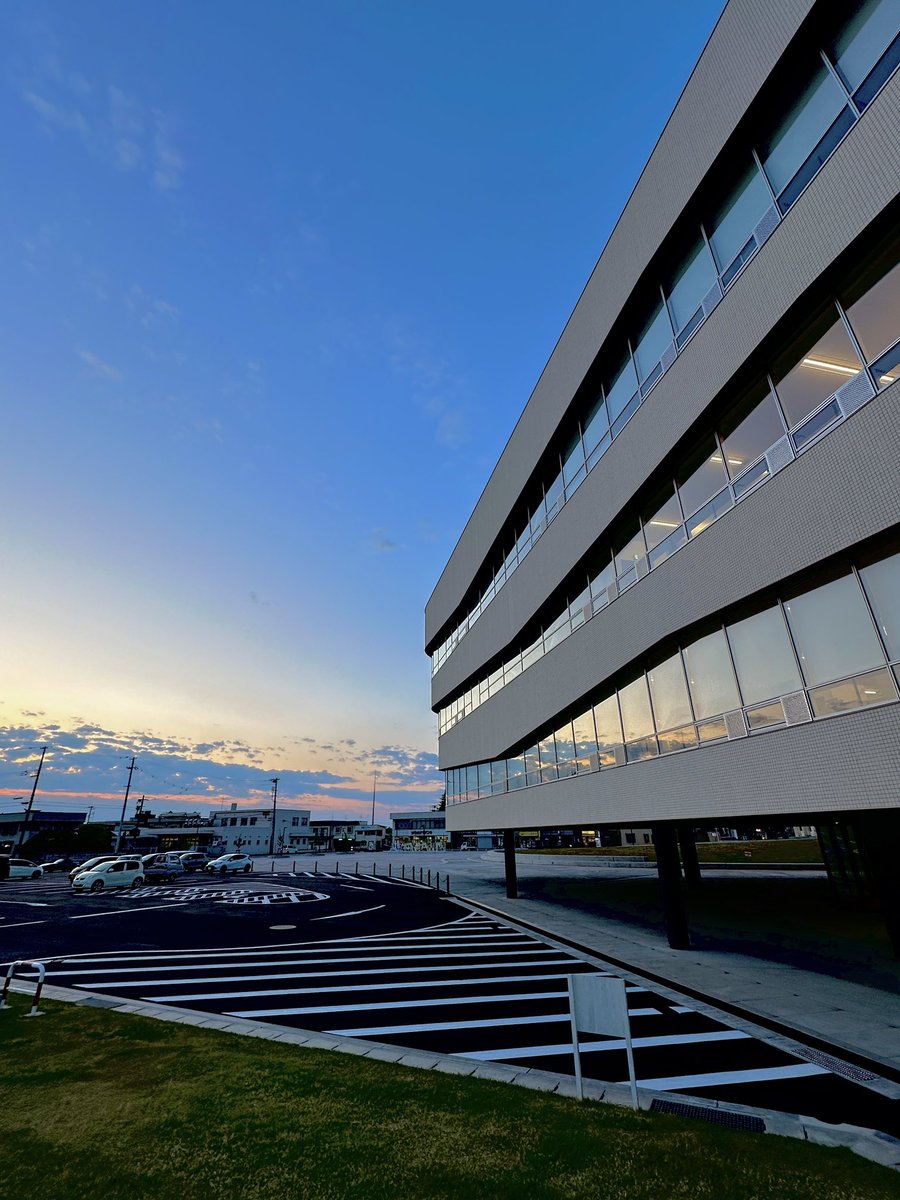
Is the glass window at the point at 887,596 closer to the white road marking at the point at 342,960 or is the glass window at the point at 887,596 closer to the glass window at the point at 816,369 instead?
the glass window at the point at 816,369

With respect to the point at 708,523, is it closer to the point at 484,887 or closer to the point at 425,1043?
the point at 425,1043

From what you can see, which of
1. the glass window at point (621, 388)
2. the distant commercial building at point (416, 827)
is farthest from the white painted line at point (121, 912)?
the distant commercial building at point (416, 827)

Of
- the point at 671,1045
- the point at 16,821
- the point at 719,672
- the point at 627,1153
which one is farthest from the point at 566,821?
the point at 16,821

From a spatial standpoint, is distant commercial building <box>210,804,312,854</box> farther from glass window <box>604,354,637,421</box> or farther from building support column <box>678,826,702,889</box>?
glass window <box>604,354,637,421</box>

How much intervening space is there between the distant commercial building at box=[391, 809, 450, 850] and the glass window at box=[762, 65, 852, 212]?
120096 mm

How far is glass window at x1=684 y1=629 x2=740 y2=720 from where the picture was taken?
1204cm

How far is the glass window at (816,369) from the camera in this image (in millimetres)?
9297

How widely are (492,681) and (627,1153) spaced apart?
22.8 meters

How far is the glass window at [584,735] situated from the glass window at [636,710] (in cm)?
196

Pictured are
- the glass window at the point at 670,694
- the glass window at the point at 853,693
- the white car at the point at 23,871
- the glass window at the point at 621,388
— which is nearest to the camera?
the glass window at the point at 853,693

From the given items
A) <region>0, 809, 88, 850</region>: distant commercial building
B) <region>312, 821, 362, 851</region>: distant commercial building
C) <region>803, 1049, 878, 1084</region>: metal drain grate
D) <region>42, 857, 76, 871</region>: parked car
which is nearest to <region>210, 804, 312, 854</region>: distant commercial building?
<region>312, 821, 362, 851</region>: distant commercial building

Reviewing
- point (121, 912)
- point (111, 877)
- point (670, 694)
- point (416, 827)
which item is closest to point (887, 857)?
point (670, 694)

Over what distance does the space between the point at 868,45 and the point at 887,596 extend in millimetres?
8369

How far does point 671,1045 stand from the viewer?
855 cm
